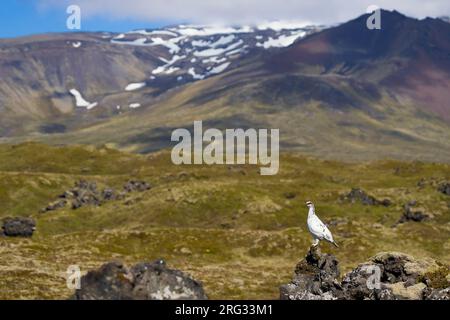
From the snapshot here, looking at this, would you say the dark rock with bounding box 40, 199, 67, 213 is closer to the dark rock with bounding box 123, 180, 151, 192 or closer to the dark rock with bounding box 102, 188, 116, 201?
the dark rock with bounding box 102, 188, 116, 201

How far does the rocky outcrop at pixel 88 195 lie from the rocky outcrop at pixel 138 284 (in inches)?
4287

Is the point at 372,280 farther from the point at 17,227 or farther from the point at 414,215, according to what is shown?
the point at 414,215

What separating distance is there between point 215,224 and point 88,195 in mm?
32983

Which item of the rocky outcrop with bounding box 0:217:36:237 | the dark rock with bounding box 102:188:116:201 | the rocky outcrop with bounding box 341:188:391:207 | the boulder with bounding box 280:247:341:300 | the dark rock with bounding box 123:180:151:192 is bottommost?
the boulder with bounding box 280:247:341:300

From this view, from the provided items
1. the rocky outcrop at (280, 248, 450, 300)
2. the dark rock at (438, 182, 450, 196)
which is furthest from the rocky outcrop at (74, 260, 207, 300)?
the dark rock at (438, 182, 450, 196)

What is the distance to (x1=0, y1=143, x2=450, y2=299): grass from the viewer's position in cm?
7000

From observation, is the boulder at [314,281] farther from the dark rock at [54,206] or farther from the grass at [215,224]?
the dark rock at [54,206]

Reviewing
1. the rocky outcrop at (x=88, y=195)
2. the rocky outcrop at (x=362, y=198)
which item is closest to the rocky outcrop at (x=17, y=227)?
the rocky outcrop at (x=88, y=195)

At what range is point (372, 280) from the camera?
37.2 metres

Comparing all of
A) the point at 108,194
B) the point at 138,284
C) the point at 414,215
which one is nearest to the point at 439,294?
the point at 138,284

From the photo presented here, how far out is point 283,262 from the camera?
88.2 meters

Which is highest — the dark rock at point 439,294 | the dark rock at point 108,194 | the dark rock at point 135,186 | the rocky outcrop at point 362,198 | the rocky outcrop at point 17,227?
the dark rock at point 135,186

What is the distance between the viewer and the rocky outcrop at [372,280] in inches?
1341

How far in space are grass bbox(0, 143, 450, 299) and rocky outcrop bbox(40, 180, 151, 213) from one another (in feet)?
12.0
